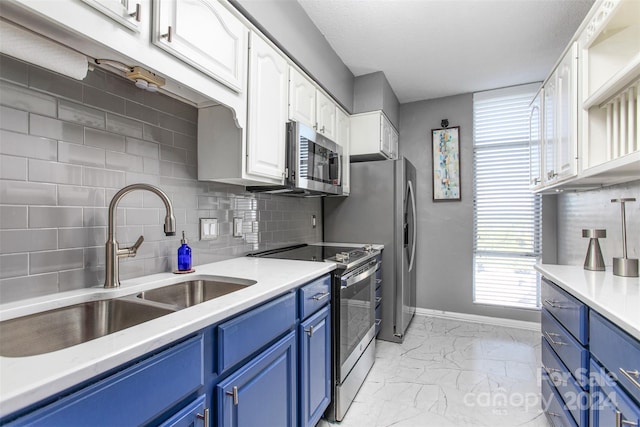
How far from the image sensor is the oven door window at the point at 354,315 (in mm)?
1851

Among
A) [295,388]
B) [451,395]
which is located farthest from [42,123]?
[451,395]

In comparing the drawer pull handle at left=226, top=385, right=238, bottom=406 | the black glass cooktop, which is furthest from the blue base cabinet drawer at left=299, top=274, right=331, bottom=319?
the drawer pull handle at left=226, top=385, right=238, bottom=406

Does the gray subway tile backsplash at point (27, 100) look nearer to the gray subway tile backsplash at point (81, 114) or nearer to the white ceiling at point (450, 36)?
the gray subway tile backsplash at point (81, 114)

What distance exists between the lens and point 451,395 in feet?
6.78

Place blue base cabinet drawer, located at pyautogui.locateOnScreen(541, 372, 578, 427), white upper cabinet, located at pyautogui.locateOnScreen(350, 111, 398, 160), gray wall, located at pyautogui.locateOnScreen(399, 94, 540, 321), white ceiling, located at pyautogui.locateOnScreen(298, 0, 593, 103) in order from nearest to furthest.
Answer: blue base cabinet drawer, located at pyautogui.locateOnScreen(541, 372, 578, 427) < white ceiling, located at pyautogui.locateOnScreen(298, 0, 593, 103) < white upper cabinet, located at pyautogui.locateOnScreen(350, 111, 398, 160) < gray wall, located at pyautogui.locateOnScreen(399, 94, 540, 321)

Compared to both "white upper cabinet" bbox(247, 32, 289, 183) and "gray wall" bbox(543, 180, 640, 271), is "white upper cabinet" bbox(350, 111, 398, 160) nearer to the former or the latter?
"white upper cabinet" bbox(247, 32, 289, 183)

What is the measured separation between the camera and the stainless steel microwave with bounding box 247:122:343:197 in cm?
196

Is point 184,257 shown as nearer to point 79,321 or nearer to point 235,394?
point 79,321

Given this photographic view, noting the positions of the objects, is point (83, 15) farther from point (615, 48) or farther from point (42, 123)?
point (615, 48)

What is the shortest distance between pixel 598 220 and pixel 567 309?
112 centimetres

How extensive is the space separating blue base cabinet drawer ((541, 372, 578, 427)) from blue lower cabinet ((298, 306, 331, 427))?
1.15m

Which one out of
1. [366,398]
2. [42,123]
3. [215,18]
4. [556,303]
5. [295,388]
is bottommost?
[366,398]

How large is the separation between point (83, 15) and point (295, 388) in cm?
158

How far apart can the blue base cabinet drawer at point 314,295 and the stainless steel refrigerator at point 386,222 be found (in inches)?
50.9
